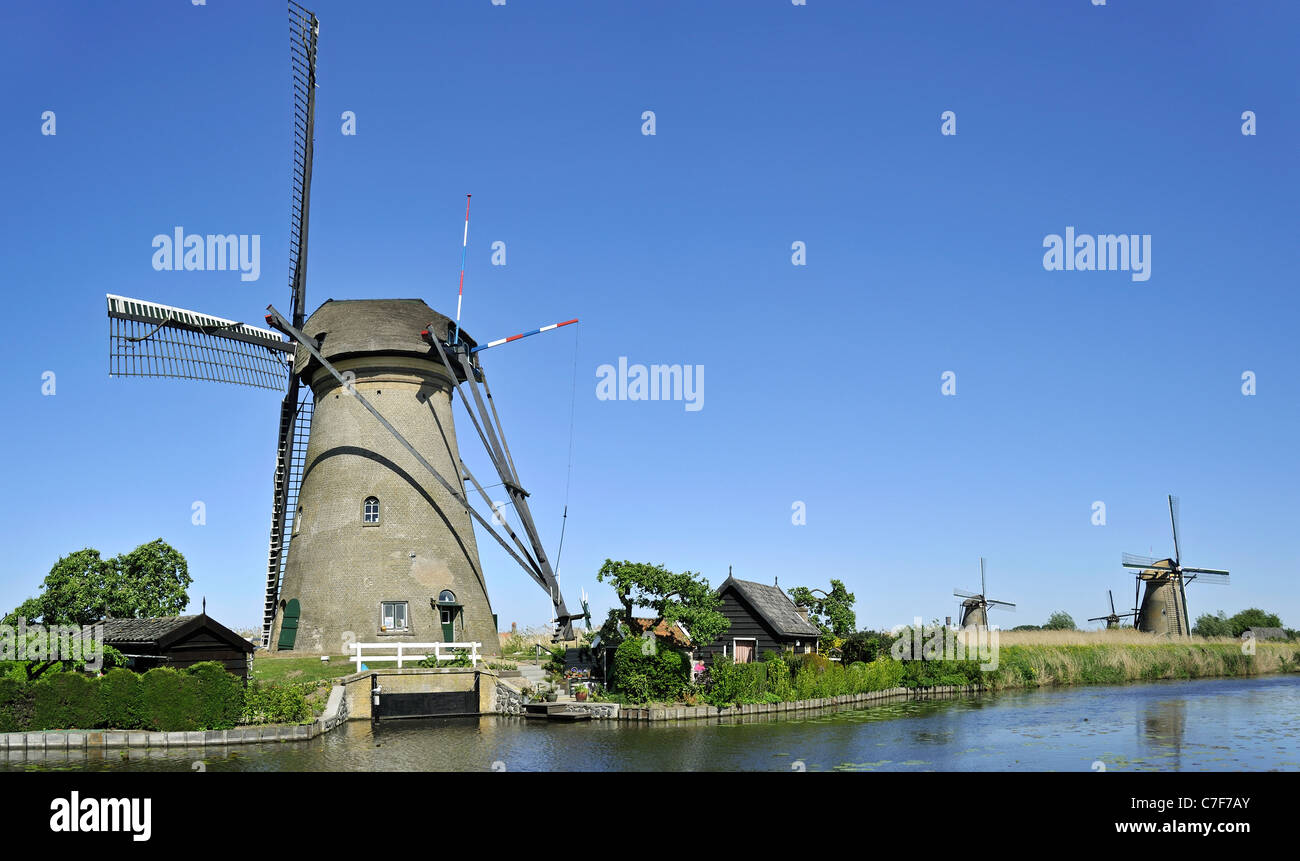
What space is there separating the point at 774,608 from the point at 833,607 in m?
4.93

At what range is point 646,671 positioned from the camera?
978 inches

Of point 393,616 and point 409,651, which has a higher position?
point 393,616

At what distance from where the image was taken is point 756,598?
104 feet

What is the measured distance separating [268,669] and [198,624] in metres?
5.30

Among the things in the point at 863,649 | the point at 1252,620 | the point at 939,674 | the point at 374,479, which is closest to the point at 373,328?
the point at 374,479

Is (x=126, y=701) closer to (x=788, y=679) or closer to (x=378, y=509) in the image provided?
(x=378, y=509)

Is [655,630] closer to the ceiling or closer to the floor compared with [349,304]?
closer to the floor

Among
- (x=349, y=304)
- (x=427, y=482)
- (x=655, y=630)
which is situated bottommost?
(x=655, y=630)

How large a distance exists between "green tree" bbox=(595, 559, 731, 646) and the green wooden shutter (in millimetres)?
10399

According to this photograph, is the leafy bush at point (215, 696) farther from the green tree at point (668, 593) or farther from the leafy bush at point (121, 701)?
the green tree at point (668, 593)

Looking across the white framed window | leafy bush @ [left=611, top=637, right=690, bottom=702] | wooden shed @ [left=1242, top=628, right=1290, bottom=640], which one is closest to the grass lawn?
leafy bush @ [left=611, top=637, right=690, bottom=702]
